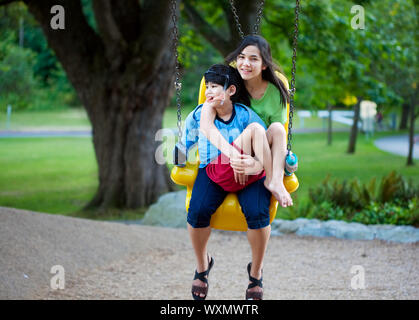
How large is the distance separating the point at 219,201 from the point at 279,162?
486mm

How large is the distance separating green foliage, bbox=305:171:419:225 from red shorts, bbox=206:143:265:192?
13.9 feet

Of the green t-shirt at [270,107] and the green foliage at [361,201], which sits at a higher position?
the green t-shirt at [270,107]

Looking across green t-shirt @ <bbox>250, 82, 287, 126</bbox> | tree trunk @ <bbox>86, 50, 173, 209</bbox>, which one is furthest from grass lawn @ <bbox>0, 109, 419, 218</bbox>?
green t-shirt @ <bbox>250, 82, 287, 126</bbox>

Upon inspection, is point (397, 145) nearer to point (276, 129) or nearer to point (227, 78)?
point (276, 129)

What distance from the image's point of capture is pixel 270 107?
3.49 metres

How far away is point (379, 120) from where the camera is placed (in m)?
24.5

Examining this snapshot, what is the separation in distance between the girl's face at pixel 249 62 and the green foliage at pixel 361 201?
172 inches

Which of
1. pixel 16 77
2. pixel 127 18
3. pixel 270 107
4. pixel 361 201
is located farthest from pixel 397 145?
pixel 270 107

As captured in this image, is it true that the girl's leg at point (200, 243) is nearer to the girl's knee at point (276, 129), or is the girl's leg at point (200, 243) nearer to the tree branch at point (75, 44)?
the girl's knee at point (276, 129)

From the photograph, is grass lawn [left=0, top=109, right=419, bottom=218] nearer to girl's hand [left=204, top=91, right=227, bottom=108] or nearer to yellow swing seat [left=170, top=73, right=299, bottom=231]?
yellow swing seat [left=170, top=73, right=299, bottom=231]

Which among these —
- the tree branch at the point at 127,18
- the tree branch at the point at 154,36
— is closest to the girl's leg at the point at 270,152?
the tree branch at the point at 154,36

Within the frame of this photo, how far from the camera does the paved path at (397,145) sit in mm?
16152
